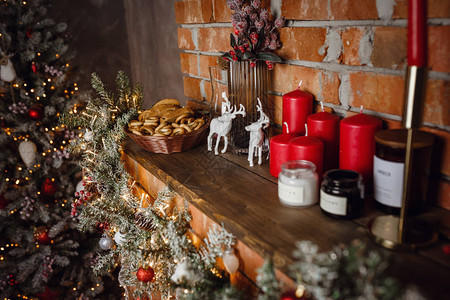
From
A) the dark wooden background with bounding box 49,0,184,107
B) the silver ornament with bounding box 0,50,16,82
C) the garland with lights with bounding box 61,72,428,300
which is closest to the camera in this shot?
the garland with lights with bounding box 61,72,428,300

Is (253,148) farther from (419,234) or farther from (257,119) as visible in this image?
(419,234)

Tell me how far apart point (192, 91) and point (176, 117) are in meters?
0.37

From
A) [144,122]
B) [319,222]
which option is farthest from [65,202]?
[319,222]

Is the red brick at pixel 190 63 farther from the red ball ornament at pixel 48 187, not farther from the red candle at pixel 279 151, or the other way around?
the red ball ornament at pixel 48 187

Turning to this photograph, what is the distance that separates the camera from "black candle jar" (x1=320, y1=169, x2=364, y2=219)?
2.38ft

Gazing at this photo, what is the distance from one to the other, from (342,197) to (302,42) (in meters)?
0.49

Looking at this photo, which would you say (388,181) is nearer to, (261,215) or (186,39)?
(261,215)

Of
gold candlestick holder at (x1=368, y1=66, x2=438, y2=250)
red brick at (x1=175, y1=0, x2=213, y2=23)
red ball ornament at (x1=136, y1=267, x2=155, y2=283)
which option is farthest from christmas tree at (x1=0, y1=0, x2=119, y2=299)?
gold candlestick holder at (x1=368, y1=66, x2=438, y2=250)

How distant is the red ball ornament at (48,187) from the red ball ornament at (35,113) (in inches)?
13.7

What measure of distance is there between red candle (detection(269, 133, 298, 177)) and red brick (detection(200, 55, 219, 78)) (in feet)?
1.85

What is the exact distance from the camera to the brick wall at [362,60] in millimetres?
735

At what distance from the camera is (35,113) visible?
1824 millimetres

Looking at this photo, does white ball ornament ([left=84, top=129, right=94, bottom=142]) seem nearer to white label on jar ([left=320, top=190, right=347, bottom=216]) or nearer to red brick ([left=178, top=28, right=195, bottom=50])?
red brick ([left=178, top=28, right=195, bottom=50])

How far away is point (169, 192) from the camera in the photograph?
3.28 feet
